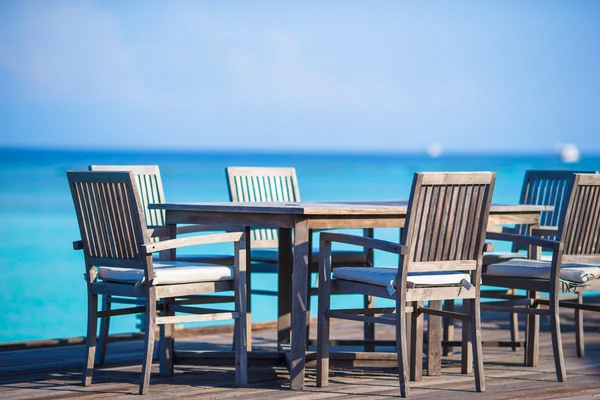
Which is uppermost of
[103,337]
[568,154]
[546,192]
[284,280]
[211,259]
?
[546,192]

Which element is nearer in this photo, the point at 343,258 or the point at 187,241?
the point at 187,241

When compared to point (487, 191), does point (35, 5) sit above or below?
above

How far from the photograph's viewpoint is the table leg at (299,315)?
3.78m

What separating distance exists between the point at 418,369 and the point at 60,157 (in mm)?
31595

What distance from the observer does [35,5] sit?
94.2ft

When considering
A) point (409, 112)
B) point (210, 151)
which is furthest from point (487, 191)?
point (210, 151)

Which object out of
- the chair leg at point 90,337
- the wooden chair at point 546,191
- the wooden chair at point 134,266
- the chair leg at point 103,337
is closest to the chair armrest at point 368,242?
the wooden chair at point 134,266

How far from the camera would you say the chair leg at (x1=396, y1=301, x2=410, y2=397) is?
3.55m

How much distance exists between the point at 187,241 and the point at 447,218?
3.22 feet

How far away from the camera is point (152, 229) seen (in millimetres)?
4508

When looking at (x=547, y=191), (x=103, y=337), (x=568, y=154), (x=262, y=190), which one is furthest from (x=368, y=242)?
(x=568, y=154)

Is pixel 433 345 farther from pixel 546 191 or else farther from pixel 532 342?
pixel 546 191

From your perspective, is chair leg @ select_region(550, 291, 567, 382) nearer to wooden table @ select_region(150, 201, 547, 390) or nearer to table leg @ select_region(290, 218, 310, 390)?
wooden table @ select_region(150, 201, 547, 390)

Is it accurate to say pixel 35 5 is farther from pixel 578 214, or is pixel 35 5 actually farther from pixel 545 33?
pixel 578 214
